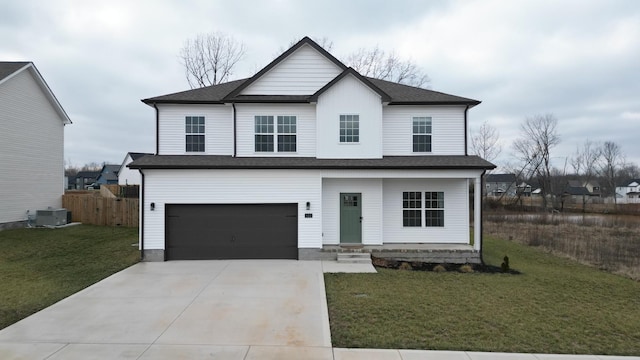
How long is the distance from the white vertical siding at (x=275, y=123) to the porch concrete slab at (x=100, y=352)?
346 inches

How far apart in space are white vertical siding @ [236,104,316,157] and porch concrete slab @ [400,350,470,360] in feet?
30.2

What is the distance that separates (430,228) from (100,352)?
11.8 meters

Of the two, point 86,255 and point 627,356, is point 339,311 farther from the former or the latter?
point 86,255

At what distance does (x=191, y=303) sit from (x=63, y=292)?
3603mm

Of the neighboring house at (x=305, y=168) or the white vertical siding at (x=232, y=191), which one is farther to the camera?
the neighboring house at (x=305, y=168)

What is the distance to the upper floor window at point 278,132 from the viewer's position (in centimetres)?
1404

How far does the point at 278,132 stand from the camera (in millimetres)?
14039

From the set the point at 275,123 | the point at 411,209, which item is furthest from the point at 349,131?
the point at 411,209

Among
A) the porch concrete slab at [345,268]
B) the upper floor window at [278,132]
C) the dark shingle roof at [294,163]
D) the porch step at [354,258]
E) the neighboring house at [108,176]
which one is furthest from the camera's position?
the neighboring house at [108,176]

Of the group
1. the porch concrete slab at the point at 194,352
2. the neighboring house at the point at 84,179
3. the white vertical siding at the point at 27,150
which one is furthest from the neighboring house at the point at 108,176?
the porch concrete slab at the point at 194,352

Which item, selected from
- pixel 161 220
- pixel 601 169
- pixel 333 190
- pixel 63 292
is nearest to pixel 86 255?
pixel 161 220

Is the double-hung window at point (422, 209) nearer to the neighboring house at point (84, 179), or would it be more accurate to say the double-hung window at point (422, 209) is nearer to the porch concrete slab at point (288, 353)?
the porch concrete slab at point (288, 353)

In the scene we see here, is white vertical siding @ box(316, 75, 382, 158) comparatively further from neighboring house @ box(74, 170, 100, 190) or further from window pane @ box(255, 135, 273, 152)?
neighboring house @ box(74, 170, 100, 190)

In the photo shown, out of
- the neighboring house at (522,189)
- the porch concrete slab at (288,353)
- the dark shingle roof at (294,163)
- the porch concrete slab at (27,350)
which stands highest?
the dark shingle roof at (294,163)
